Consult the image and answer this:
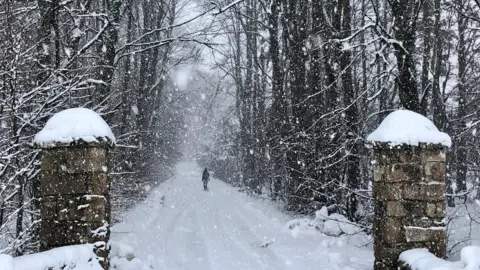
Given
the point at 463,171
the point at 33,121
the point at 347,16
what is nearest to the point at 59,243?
the point at 33,121

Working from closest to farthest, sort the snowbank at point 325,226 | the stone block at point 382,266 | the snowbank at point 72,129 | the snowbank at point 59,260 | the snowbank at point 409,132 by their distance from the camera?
the snowbank at point 59,260
the snowbank at point 72,129
the snowbank at point 409,132
the stone block at point 382,266
the snowbank at point 325,226

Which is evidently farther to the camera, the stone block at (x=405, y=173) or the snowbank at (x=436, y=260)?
the stone block at (x=405, y=173)

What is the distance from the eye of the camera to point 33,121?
268 inches

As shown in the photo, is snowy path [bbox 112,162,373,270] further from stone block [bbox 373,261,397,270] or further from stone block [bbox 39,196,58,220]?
stone block [bbox 39,196,58,220]

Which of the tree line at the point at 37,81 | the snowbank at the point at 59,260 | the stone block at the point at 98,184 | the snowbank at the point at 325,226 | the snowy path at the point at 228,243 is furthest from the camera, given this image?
the snowbank at the point at 325,226

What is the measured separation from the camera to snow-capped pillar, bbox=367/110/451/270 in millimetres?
5227

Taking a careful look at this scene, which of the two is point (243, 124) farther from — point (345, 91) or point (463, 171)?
point (345, 91)

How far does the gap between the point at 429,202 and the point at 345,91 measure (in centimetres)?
709

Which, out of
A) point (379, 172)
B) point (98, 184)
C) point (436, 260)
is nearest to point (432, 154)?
point (379, 172)

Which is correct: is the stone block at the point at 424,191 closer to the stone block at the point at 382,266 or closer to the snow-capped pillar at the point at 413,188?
the snow-capped pillar at the point at 413,188

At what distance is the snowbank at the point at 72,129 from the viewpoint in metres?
4.82

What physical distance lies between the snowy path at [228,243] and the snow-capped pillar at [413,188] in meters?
2.60

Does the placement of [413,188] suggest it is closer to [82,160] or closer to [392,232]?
[392,232]

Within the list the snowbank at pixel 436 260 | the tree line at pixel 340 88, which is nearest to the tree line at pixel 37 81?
the tree line at pixel 340 88
